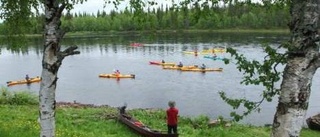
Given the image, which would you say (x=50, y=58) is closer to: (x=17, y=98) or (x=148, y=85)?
(x=17, y=98)

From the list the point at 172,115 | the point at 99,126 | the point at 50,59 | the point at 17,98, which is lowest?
the point at 17,98

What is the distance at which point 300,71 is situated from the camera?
665 cm

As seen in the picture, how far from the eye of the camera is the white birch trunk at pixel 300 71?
6.63 meters

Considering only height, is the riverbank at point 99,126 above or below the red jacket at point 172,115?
below

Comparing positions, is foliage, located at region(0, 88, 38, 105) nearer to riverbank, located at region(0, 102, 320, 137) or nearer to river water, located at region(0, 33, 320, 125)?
river water, located at region(0, 33, 320, 125)

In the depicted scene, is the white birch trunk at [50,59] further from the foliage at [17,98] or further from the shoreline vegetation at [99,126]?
the foliage at [17,98]

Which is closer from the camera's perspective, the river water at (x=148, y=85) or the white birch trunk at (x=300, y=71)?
the white birch trunk at (x=300, y=71)

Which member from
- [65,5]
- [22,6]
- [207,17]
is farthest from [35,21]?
[207,17]

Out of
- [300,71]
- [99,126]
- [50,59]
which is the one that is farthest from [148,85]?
[300,71]

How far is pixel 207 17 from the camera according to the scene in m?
10.2

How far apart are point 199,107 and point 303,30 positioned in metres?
34.8

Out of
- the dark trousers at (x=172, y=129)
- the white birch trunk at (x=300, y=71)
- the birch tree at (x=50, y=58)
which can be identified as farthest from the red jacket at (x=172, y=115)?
the white birch trunk at (x=300, y=71)

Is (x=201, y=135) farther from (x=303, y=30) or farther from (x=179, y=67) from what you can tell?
(x=179, y=67)

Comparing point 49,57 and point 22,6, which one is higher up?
point 22,6
